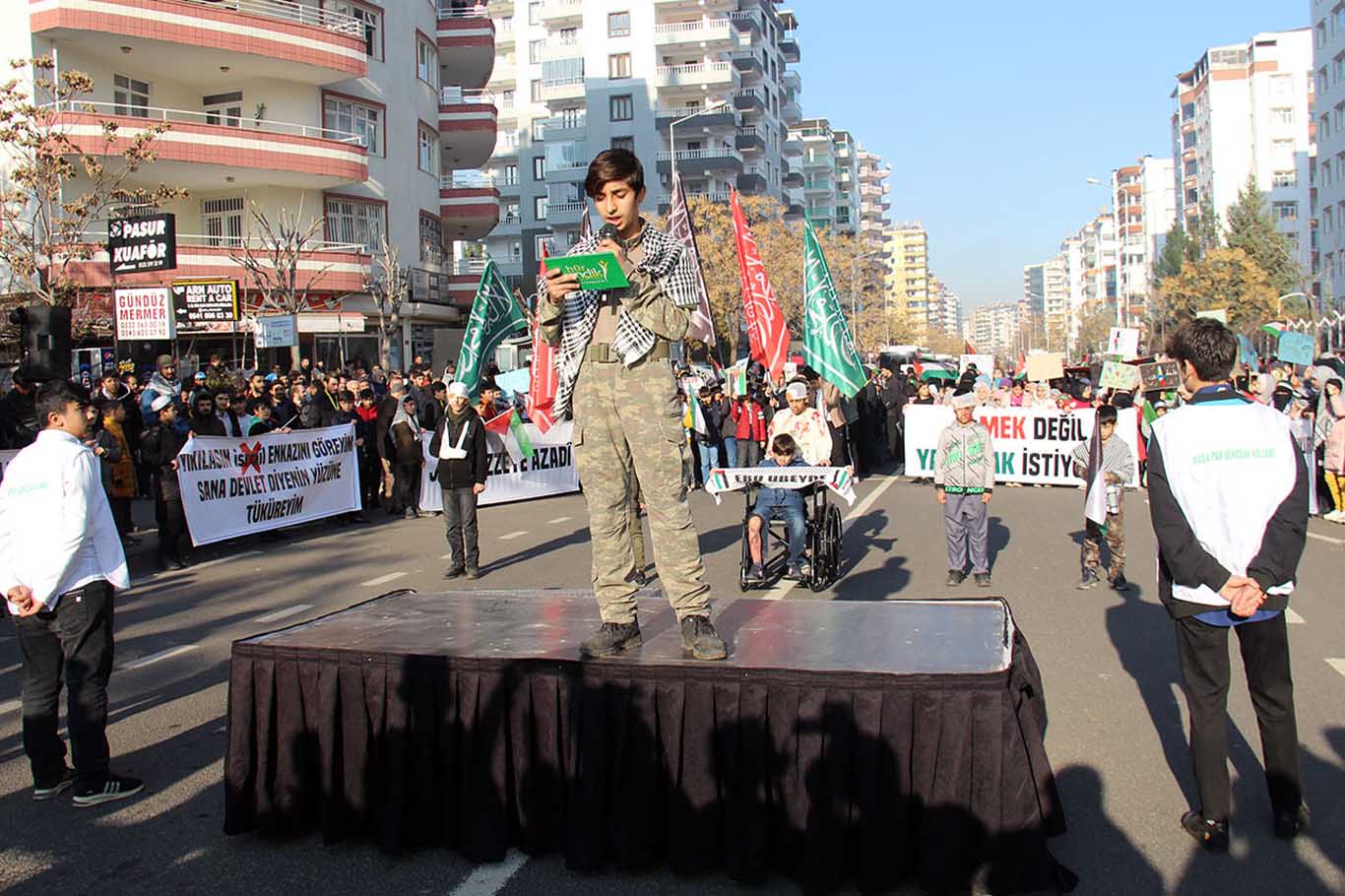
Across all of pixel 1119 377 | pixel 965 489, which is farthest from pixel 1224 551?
pixel 1119 377

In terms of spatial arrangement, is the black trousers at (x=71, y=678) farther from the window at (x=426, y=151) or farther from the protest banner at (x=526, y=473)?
the window at (x=426, y=151)

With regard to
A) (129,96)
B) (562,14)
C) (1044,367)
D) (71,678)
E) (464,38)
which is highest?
(562,14)

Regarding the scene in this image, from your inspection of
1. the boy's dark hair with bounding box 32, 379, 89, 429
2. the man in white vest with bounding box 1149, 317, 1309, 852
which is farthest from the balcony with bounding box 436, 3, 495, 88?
the man in white vest with bounding box 1149, 317, 1309, 852

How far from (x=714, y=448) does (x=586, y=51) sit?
209 feet

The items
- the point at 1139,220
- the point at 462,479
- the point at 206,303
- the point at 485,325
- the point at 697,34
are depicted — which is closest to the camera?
the point at 462,479

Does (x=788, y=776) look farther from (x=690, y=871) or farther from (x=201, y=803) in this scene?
(x=201, y=803)

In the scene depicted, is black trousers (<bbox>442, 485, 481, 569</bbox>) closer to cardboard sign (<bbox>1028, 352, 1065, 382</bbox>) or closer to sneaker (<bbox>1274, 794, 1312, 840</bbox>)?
sneaker (<bbox>1274, 794, 1312, 840</bbox>)

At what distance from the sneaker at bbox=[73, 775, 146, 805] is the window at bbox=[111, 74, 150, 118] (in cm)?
3473

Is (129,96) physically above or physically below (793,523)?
above

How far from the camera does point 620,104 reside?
79562 millimetres

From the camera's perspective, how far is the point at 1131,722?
20.8ft

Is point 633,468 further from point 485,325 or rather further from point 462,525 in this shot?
point 485,325

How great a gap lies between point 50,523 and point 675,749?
3.03 m

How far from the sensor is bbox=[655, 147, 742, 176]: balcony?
77812mm
